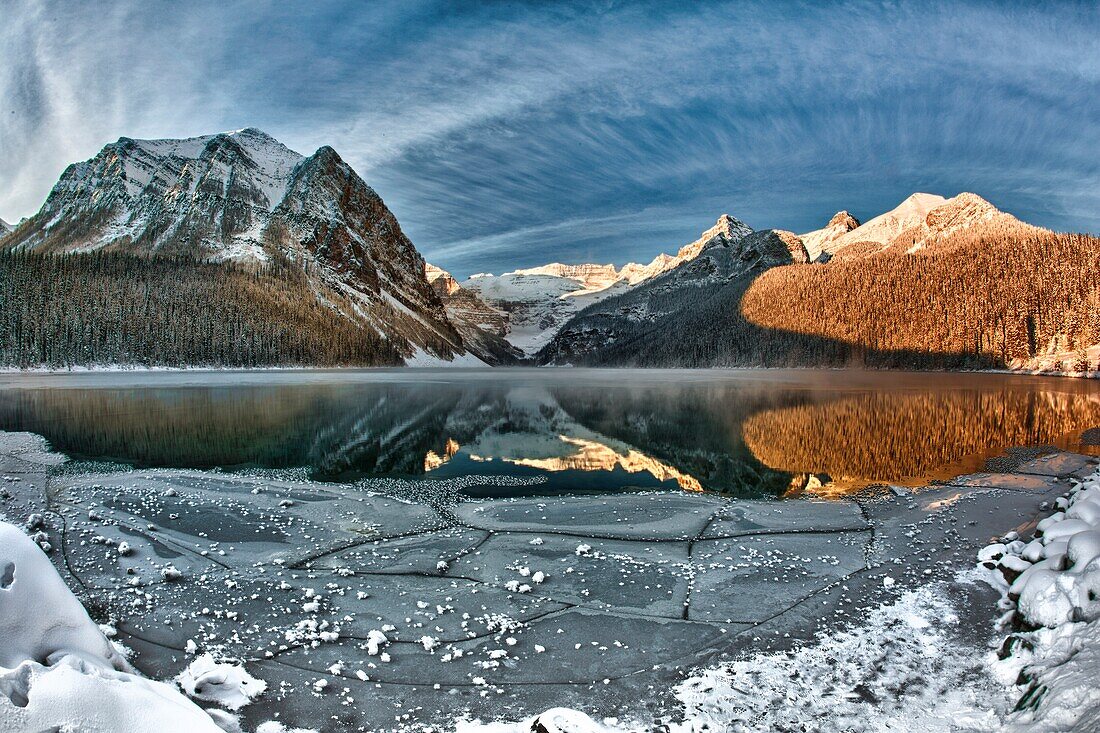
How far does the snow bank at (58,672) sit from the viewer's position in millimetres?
3244

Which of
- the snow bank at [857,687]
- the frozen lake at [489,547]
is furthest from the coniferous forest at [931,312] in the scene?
the snow bank at [857,687]

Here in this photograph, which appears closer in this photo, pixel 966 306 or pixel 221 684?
pixel 221 684

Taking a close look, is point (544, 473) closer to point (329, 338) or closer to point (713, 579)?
point (713, 579)

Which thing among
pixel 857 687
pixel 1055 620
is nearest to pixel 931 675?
pixel 857 687

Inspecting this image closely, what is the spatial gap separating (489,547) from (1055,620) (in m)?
6.90

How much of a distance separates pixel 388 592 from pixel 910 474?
46.3ft

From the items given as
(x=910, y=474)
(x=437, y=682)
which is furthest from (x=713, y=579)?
(x=910, y=474)

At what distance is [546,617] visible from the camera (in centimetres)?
655

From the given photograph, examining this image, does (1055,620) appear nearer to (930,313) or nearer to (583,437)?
(583,437)

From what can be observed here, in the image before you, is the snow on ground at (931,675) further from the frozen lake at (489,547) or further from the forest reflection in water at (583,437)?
the forest reflection in water at (583,437)

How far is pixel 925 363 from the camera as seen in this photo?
10631 cm

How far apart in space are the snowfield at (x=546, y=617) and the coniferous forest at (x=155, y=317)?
105202mm

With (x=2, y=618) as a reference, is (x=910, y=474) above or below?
below

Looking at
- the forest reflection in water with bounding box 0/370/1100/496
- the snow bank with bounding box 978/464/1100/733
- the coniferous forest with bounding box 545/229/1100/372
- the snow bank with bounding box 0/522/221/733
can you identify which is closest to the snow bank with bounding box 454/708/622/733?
the snow bank with bounding box 0/522/221/733
